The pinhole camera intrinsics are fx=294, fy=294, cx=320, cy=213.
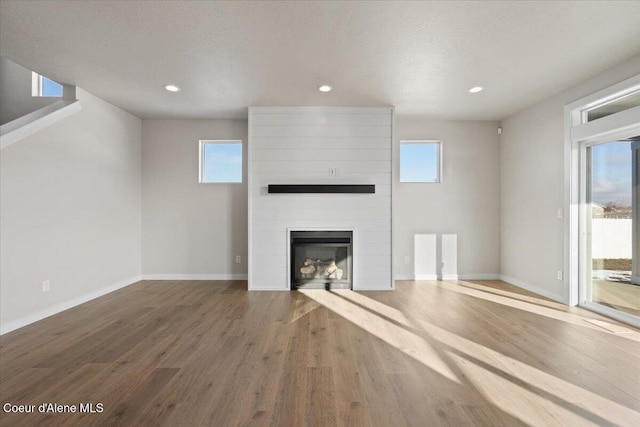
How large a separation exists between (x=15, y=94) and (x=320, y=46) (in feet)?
15.3

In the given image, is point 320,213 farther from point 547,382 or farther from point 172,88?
point 547,382

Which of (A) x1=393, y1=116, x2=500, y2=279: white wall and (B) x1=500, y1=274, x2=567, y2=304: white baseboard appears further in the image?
(A) x1=393, y1=116, x2=500, y2=279: white wall

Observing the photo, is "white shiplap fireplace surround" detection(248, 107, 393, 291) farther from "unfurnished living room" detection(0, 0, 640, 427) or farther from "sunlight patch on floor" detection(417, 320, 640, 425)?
"sunlight patch on floor" detection(417, 320, 640, 425)

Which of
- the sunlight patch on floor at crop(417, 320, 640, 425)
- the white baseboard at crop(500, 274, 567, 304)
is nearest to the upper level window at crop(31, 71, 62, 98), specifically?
the sunlight patch on floor at crop(417, 320, 640, 425)

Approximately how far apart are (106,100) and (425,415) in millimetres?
5238

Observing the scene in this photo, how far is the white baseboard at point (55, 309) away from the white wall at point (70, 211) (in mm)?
12

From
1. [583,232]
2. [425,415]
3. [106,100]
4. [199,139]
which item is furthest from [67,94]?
[583,232]

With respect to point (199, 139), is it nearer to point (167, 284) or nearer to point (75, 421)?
point (167, 284)

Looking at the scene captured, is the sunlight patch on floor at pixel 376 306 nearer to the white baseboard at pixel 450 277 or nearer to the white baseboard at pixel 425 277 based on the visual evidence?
the white baseboard at pixel 450 277

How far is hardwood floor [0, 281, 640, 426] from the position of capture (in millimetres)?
→ 1703

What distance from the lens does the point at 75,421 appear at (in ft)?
5.36

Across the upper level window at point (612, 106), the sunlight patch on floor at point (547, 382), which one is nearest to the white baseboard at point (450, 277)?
the sunlight patch on floor at point (547, 382)

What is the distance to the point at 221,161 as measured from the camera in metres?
5.20

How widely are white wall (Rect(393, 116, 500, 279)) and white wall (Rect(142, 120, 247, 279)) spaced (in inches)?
114
